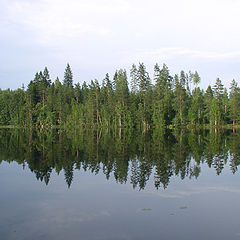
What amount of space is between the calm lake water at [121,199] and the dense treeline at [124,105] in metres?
62.4

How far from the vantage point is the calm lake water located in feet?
32.6

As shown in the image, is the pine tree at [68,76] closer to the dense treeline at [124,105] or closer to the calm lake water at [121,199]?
the dense treeline at [124,105]

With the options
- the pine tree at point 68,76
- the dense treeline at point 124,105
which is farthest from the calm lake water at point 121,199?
the pine tree at point 68,76

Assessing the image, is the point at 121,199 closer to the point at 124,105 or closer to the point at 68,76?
the point at 124,105

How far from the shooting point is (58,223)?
35.0 feet

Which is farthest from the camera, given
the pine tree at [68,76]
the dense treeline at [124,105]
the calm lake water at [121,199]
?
the pine tree at [68,76]

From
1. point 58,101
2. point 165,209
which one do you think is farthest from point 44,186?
point 58,101

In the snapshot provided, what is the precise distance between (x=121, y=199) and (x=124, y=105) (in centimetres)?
7688

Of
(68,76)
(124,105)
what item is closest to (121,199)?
(124,105)

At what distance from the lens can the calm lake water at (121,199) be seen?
9.93 m

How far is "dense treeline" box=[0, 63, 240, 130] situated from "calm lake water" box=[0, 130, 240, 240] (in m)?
62.4

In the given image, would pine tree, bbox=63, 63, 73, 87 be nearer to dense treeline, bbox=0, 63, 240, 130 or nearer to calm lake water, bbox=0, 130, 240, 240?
dense treeline, bbox=0, 63, 240, 130

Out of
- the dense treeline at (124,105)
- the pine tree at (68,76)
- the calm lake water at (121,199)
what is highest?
the pine tree at (68,76)

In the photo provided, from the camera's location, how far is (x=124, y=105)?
295 feet
